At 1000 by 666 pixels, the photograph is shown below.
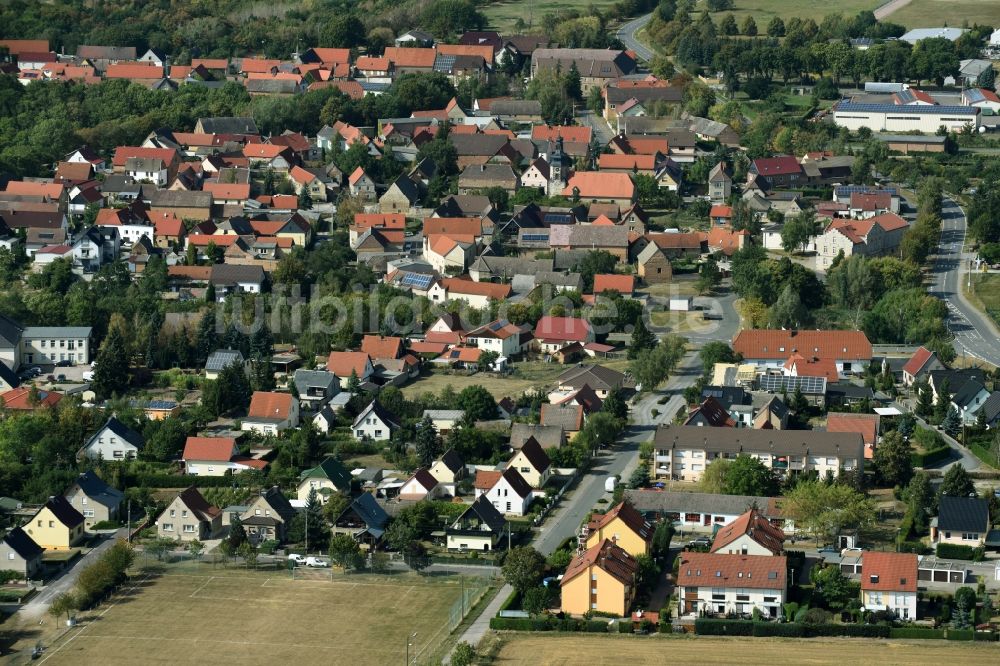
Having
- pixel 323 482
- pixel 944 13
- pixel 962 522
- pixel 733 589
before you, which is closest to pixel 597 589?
pixel 733 589

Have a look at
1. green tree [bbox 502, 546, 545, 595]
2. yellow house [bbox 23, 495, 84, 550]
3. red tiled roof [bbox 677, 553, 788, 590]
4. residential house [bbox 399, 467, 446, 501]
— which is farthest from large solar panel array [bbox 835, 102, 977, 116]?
yellow house [bbox 23, 495, 84, 550]

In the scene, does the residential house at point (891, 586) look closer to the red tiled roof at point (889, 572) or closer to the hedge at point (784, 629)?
the red tiled roof at point (889, 572)

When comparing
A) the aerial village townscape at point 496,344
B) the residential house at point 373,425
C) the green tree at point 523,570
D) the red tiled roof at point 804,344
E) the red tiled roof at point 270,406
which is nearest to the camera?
the aerial village townscape at point 496,344

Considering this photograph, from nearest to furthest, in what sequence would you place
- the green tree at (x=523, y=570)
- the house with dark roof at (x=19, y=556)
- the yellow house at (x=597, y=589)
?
1. the yellow house at (x=597, y=589)
2. the green tree at (x=523, y=570)
3. the house with dark roof at (x=19, y=556)

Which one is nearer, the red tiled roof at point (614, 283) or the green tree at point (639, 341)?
the green tree at point (639, 341)

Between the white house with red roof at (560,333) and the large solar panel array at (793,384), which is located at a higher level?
the white house with red roof at (560,333)

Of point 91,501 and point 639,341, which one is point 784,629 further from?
point 639,341

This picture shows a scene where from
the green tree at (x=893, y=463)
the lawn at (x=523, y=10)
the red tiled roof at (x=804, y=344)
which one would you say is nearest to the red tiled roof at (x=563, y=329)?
the red tiled roof at (x=804, y=344)
